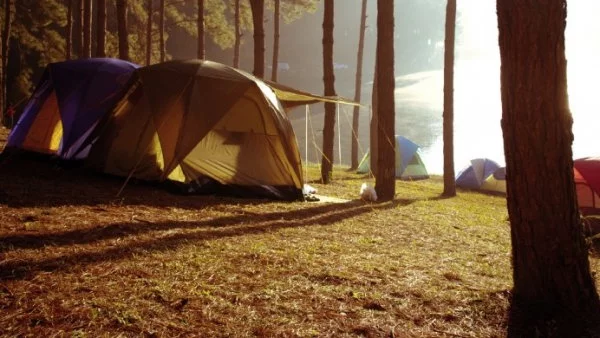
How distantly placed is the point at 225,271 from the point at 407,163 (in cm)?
1603

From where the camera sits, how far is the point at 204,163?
823 cm

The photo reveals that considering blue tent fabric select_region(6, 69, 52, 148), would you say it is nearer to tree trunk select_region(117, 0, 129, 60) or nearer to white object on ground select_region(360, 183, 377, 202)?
Answer: tree trunk select_region(117, 0, 129, 60)

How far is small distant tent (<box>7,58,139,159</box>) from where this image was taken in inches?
358

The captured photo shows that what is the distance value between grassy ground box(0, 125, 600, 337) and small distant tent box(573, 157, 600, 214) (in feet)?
5.45

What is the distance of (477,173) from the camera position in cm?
1761

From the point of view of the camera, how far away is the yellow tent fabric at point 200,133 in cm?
811

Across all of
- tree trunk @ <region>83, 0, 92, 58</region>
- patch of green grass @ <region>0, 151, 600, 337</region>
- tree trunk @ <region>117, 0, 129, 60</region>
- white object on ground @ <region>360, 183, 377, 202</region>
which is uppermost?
tree trunk @ <region>83, 0, 92, 58</region>

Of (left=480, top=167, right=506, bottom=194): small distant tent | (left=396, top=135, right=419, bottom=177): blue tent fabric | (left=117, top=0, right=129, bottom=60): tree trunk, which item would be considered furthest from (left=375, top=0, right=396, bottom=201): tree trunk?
(left=396, top=135, right=419, bottom=177): blue tent fabric

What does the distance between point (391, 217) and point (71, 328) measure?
595cm

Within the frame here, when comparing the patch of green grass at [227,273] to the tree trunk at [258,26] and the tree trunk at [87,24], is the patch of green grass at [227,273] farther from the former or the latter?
the tree trunk at [87,24]

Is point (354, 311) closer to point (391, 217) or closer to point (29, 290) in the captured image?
point (29, 290)

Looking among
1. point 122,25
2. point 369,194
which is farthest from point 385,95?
point 122,25

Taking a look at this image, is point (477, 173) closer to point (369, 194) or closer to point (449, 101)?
point (449, 101)

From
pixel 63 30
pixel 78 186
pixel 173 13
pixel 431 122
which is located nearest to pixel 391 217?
pixel 78 186
